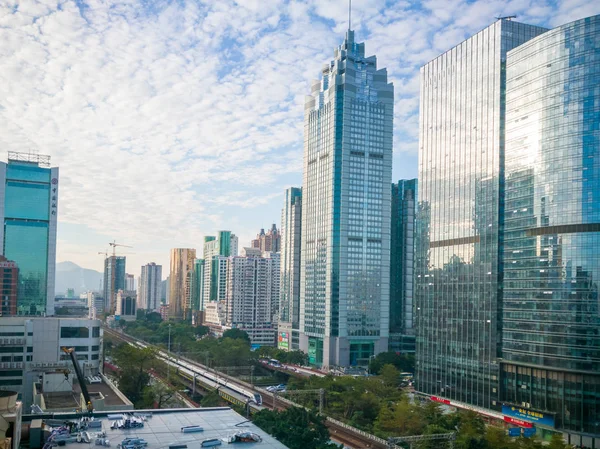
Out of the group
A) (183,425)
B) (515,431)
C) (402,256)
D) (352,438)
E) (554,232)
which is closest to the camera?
(183,425)

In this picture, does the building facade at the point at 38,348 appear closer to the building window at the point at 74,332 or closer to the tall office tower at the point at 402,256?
the building window at the point at 74,332

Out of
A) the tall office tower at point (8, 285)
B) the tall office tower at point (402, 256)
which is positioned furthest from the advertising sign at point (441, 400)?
the tall office tower at point (8, 285)

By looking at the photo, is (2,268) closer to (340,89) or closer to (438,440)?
(340,89)

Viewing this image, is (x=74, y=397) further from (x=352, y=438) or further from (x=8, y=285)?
→ (x=8, y=285)

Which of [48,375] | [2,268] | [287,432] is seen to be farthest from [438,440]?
[2,268]

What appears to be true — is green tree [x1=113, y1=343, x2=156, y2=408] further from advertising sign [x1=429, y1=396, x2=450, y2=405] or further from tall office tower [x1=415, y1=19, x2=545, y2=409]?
tall office tower [x1=415, y1=19, x2=545, y2=409]

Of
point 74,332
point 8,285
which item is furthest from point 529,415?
point 8,285
